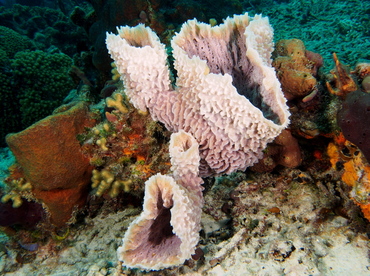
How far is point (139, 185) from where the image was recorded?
104 inches

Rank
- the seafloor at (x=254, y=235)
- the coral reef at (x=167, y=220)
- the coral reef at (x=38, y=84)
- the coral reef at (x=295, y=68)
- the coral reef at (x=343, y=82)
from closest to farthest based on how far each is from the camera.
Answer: the coral reef at (x=167, y=220) → the seafloor at (x=254, y=235) → the coral reef at (x=343, y=82) → the coral reef at (x=295, y=68) → the coral reef at (x=38, y=84)

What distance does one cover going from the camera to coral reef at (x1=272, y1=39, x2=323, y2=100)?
2346mm

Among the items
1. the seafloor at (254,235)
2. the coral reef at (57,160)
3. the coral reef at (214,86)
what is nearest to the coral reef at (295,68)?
the coral reef at (214,86)

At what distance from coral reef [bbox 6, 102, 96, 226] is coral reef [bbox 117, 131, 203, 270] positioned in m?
1.15

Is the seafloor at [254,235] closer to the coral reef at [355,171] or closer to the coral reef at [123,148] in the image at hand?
the coral reef at [355,171]

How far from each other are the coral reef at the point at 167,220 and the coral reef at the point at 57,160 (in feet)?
3.79

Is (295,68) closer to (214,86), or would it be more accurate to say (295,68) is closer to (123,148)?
(214,86)

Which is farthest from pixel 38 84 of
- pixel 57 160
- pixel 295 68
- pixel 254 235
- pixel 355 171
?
pixel 355 171

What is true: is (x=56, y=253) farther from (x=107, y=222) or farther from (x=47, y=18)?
(x=47, y=18)

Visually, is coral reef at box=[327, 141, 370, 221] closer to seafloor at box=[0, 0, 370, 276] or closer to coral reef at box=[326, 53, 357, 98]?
seafloor at box=[0, 0, 370, 276]

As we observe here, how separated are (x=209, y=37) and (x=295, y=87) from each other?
1.08 metres

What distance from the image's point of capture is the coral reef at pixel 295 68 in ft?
7.70

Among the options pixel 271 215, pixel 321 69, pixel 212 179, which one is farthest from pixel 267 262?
pixel 321 69

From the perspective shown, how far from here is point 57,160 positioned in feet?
7.57
